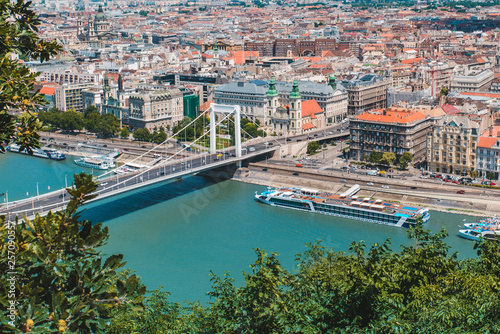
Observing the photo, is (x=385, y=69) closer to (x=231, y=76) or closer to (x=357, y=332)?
(x=231, y=76)

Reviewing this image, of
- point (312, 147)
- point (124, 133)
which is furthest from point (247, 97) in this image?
point (312, 147)

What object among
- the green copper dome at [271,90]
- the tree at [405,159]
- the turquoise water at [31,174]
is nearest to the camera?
the turquoise water at [31,174]

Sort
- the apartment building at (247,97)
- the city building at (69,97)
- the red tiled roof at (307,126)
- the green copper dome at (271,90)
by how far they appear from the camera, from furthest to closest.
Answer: the city building at (69,97) < the apartment building at (247,97) < the green copper dome at (271,90) < the red tiled roof at (307,126)

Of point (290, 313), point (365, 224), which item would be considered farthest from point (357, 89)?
point (290, 313)

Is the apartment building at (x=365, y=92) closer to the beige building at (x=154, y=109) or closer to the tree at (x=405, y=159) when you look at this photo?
the beige building at (x=154, y=109)

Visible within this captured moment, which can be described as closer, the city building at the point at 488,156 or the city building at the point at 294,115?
the city building at the point at 488,156

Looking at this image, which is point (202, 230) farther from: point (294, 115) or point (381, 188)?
point (294, 115)

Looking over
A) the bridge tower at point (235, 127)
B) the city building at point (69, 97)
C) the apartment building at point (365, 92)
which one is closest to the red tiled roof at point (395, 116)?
the bridge tower at point (235, 127)

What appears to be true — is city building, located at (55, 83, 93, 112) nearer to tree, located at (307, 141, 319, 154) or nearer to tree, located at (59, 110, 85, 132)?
tree, located at (59, 110, 85, 132)
